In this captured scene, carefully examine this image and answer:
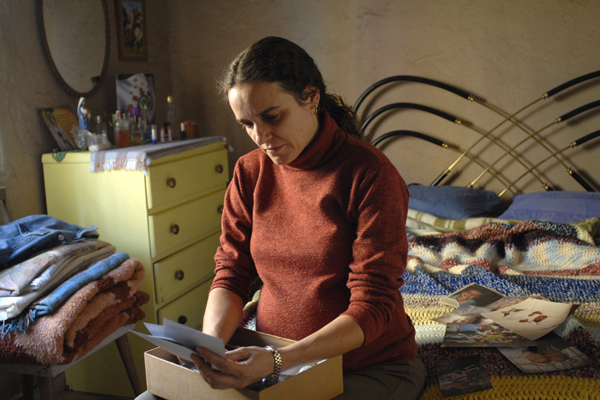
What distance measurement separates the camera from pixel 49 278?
5.04 ft

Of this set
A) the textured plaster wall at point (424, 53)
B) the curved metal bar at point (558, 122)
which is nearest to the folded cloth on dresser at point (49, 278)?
the textured plaster wall at point (424, 53)

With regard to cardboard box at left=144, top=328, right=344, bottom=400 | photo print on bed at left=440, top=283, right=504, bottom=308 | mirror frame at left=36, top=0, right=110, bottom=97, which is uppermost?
mirror frame at left=36, top=0, right=110, bottom=97

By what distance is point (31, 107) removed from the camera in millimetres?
2123

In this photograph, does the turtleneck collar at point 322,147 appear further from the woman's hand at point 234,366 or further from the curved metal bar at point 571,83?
the curved metal bar at point 571,83

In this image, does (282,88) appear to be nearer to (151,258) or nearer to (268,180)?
(268,180)

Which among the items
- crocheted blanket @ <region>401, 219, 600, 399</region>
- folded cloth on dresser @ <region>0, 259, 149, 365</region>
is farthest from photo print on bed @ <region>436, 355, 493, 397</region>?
folded cloth on dresser @ <region>0, 259, 149, 365</region>

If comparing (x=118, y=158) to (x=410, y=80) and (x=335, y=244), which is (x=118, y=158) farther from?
(x=410, y=80)

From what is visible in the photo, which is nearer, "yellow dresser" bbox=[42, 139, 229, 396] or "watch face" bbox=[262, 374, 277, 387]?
"watch face" bbox=[262, 374, 277, 387]

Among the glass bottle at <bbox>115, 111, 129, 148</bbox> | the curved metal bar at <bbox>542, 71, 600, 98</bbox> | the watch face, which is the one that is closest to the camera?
Result: the watch face

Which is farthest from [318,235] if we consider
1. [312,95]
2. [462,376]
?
[462,376]

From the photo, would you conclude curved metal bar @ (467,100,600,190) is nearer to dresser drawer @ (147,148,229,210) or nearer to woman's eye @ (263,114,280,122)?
dresser drawer @ (147,148,229,210)

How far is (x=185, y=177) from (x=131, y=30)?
100 cm

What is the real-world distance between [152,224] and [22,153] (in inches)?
23.2

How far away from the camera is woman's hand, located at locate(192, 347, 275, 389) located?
84 cm
